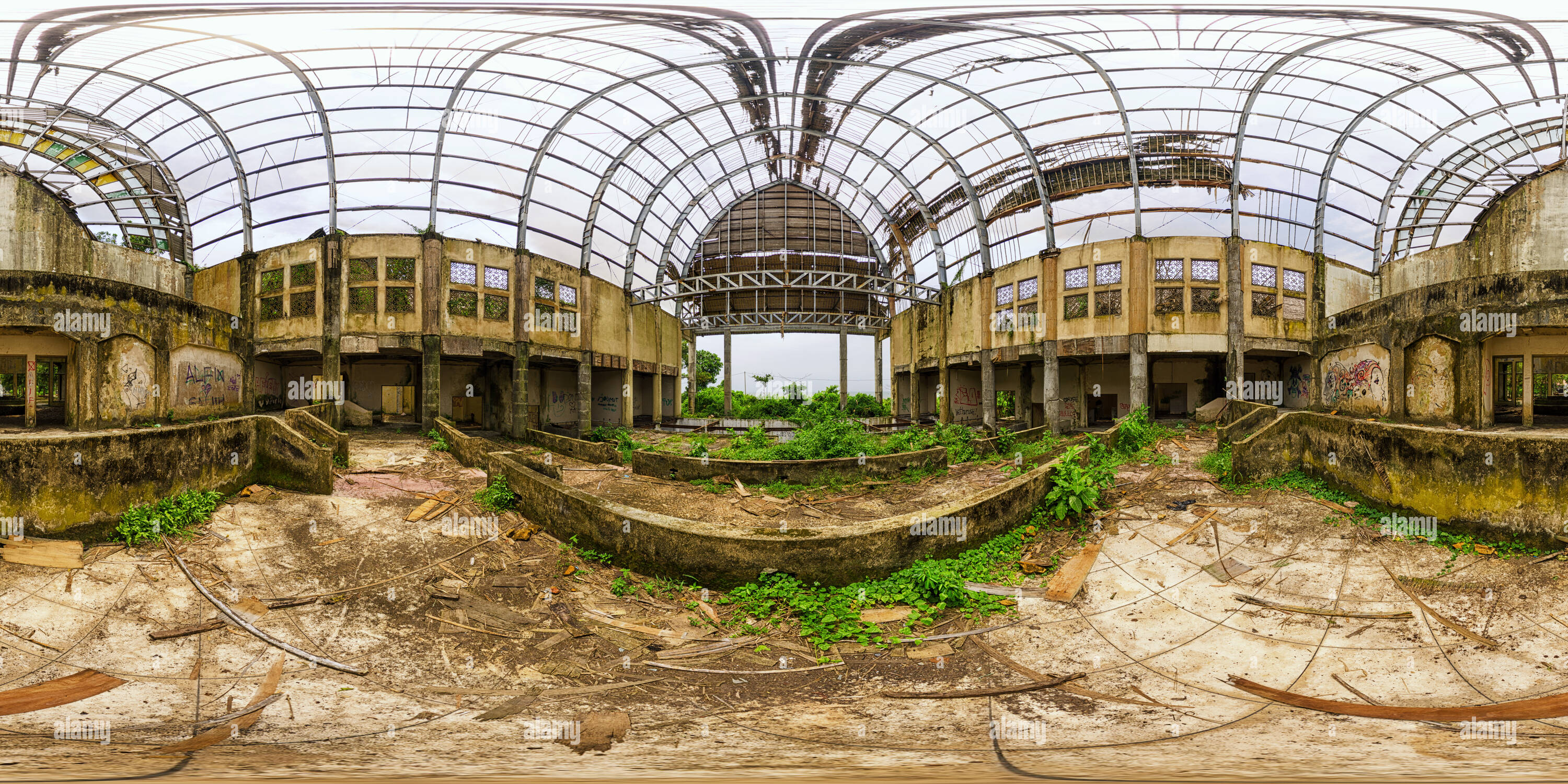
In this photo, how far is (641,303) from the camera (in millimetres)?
28203

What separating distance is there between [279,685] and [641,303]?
24.2 m

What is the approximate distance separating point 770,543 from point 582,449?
11279mm

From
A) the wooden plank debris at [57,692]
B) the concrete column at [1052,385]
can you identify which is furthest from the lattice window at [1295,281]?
the wooden plank debris at [57,692]

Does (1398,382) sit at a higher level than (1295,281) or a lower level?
lower

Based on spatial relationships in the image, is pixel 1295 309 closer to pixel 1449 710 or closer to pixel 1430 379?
pixel 1430 379

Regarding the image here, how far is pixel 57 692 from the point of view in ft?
15.9

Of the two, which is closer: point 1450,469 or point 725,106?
point 1450,469

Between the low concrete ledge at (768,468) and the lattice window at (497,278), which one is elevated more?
the lattice window at (497,278)

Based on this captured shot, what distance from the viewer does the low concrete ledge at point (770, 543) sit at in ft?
23.8

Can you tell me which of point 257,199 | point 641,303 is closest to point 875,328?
point 641,303

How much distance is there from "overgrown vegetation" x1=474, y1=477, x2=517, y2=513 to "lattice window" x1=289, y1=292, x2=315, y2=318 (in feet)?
45.2

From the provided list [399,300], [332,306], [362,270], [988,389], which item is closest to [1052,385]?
[988,389]

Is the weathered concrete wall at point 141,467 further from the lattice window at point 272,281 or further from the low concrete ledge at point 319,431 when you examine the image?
the lattice window at point 272,281

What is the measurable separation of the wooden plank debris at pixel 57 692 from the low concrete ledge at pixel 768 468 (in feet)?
30.9
